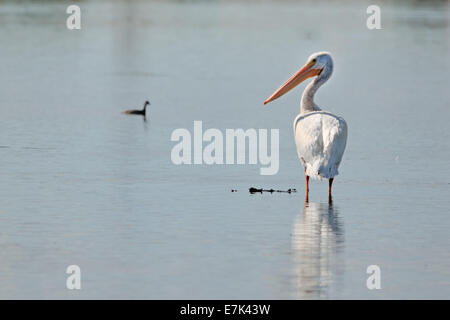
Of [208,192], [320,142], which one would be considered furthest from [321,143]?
[208,192]

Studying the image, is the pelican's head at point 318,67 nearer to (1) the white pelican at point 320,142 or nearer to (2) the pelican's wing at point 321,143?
(1) the white pelican at point 320,142

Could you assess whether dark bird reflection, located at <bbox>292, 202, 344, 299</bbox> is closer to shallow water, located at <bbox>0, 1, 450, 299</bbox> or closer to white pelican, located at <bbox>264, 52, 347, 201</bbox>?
shallow water, located at <bbox>0, 1, 450, 299</bbox>

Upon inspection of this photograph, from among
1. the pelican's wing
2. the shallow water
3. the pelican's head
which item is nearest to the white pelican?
the pelican's wing

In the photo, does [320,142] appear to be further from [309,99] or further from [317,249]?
[317,249]

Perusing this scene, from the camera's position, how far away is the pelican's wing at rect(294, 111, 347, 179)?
1234 centimetres

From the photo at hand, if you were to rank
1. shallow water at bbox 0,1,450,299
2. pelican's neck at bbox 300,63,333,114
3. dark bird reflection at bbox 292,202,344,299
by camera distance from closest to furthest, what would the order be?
dark bird reflection at bbox 292,202,344,299
shallow water at bbox 0,1,450,299
pelican's neck at bbox 300,63,333,114

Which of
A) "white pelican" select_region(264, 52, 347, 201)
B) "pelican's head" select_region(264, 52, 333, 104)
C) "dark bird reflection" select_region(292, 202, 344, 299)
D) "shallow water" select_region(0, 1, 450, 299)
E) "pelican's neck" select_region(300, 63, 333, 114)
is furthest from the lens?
"pelican's head" select_region(264, 52, 333, 104)

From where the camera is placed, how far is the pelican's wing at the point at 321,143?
40.5 feet

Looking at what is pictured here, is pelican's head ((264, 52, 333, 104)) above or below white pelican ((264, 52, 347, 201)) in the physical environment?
above

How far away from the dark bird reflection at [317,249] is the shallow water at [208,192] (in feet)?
0.08

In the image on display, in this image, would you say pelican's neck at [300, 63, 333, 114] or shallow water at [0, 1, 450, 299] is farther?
pelican's neck at [300, 63, 333, 114]

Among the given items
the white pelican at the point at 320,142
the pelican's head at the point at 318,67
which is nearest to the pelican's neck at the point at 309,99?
the pelican's head at the point at 318,67

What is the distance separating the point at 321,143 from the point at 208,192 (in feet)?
4.13

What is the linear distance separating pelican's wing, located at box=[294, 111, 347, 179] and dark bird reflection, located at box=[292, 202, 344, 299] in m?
0.44
